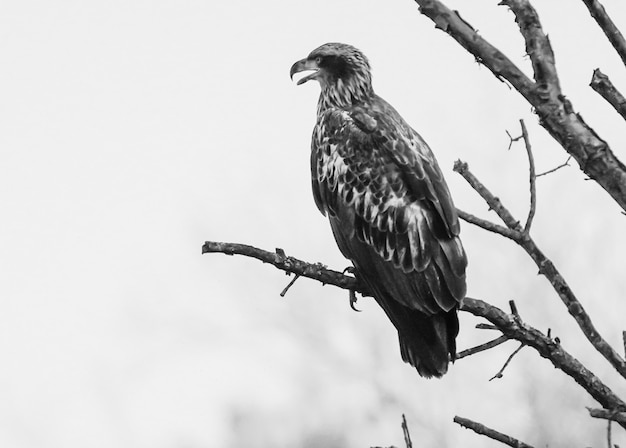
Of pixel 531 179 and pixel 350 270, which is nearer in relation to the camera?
pixel 531 179

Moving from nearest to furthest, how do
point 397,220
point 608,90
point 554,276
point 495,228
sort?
point 608,90 < point 554,276 < point 495,228 < point 397,220

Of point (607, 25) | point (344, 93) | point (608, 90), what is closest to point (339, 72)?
point (344, 93)

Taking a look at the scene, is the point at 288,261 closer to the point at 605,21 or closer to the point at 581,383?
the point at 581,383

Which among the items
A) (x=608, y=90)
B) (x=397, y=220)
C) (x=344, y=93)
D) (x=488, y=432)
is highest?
(x=344, y=93)

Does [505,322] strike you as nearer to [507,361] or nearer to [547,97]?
[507,361]

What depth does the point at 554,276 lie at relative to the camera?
424cm

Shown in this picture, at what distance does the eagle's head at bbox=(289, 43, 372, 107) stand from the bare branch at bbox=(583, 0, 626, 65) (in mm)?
4556

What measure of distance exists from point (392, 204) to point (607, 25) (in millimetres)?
3630

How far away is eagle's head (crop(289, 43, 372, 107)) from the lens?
7.71 metres

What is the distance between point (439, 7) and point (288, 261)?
2242 mm

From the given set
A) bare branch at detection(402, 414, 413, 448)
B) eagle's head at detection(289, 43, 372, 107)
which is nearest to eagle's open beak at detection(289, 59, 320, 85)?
eagle's head at detection(289, 43, 372, 107)

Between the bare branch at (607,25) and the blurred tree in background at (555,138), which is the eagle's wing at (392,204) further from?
the bare branch at (607,25)

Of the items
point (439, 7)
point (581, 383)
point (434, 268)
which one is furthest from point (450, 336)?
point (439, 7)

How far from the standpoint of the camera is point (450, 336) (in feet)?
20.3
